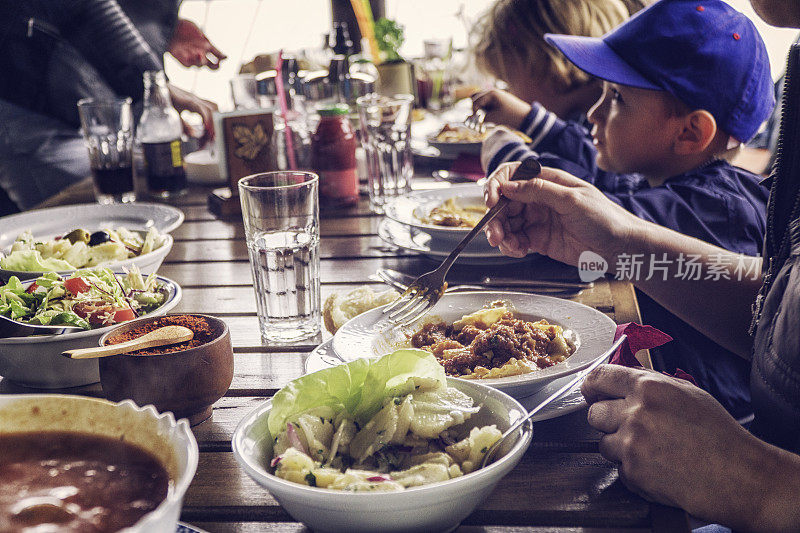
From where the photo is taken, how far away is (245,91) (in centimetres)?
253

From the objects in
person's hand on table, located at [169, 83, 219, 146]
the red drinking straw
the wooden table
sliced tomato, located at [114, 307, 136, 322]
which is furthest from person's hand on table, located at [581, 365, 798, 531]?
person's hand on table, located at [169, 83, 219, 146]

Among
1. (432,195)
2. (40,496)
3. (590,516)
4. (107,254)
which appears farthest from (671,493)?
(432,195)

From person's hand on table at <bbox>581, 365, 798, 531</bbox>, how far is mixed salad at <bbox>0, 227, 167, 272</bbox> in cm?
102

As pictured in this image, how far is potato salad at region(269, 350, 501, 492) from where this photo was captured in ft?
2.30

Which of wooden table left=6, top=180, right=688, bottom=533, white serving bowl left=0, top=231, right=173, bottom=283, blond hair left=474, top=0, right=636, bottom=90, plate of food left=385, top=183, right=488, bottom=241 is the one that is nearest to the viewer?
wooden table left=6, top=180, right=688, bottom=533

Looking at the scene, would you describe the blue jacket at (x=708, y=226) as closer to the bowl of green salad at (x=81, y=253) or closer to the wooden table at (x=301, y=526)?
the wooden table at (x=301, y=526)

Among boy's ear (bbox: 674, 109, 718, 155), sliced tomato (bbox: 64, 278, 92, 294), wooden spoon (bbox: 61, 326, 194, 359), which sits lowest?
sliced tomato (bbox: 64, 278, 92, 294)

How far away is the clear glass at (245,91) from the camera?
2.49 meters

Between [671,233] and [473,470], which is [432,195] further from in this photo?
[473,470]

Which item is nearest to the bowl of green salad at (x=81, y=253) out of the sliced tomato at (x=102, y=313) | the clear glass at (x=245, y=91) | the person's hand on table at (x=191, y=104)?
the sliced tomato at (x=102, y=313)

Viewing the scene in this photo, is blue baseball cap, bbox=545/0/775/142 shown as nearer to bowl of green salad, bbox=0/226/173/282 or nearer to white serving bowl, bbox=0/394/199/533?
bowl of green salad, bbox=0/226/173/282

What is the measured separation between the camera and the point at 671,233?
1445mm

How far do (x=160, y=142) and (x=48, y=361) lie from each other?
134cm

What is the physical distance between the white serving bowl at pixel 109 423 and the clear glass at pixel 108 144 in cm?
162
